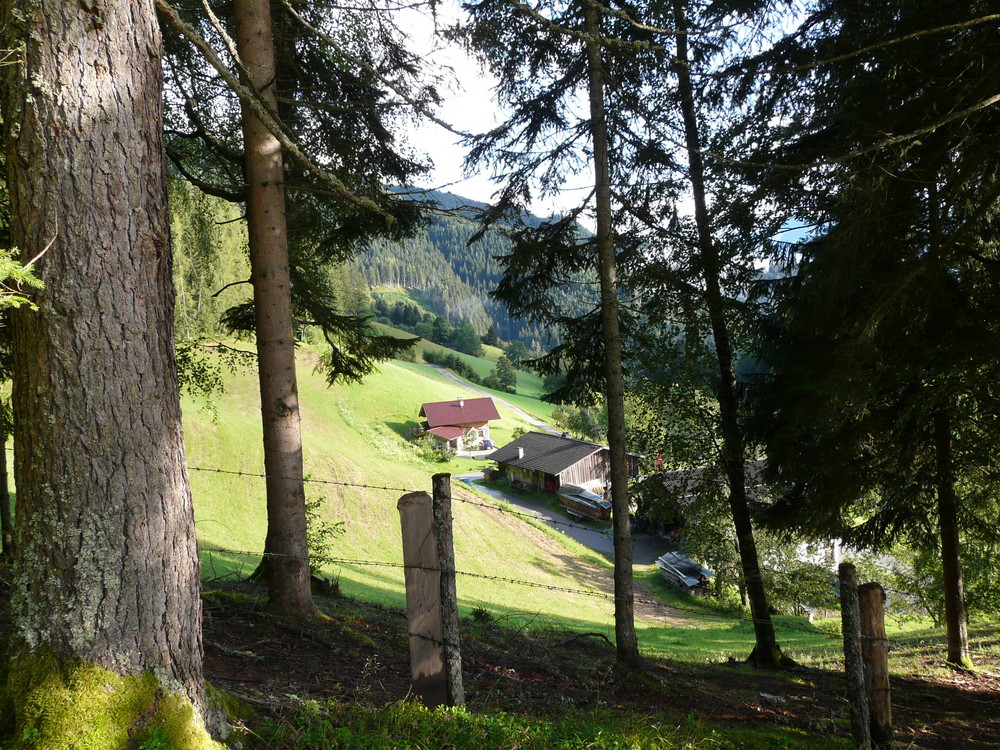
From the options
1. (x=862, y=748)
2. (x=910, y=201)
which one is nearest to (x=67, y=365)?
(x=862, y=748)

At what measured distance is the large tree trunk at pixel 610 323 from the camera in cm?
750

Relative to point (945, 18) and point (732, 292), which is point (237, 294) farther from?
point (945, 18)

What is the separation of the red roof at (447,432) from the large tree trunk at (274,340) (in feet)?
150

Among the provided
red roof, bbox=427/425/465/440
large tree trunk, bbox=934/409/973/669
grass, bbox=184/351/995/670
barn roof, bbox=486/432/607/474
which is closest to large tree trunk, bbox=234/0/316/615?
grass, bbox=184/351/995/670

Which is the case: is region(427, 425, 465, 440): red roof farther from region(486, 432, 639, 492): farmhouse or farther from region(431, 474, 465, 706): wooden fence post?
region(431, 474, 465, 706): wooden fence post

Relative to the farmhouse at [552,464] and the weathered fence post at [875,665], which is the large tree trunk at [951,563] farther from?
the farmhouse at [552,464]

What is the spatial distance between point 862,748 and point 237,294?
4566cm

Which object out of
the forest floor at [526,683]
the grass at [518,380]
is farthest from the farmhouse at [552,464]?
the forest floor at [526,683]

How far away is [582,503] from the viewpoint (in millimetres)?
36750

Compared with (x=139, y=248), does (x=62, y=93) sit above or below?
above

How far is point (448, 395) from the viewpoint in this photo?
212ft

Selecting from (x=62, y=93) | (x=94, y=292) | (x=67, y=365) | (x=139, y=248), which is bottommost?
(x=67, y=365)

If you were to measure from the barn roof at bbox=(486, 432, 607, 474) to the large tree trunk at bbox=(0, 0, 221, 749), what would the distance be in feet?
119

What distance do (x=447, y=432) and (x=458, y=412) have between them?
231cm
